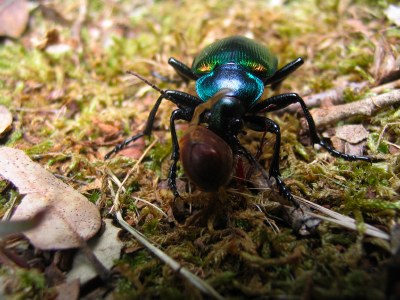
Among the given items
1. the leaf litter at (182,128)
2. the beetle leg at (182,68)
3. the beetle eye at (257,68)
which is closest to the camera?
the leaf litter at (182,128)

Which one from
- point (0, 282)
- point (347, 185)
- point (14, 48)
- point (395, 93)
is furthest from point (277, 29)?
point (0, 282)

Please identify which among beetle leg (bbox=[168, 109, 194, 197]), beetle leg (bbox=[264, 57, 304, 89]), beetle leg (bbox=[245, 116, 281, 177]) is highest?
beetle leg (bbox=[264, 57, 304, 89])

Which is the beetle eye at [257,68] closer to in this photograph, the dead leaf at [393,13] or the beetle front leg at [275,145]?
the beetle front leg at [275,145]

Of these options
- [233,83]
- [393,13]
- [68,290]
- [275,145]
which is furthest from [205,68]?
[393,13]

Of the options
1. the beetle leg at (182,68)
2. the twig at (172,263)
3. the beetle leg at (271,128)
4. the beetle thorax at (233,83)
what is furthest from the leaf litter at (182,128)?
the beetle thorax at (233,83)

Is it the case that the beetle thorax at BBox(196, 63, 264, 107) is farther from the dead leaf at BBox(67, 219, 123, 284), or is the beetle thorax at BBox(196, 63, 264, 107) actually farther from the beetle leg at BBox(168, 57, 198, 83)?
the dead leaf at BBox(67, 219, 123, 284)

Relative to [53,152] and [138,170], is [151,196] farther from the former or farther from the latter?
[53,152]

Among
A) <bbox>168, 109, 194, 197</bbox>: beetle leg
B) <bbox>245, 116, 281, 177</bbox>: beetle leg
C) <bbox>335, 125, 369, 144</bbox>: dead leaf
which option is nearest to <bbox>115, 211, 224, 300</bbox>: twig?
<bbox>168, 109, 194, 197</bbox>: beetle leg
